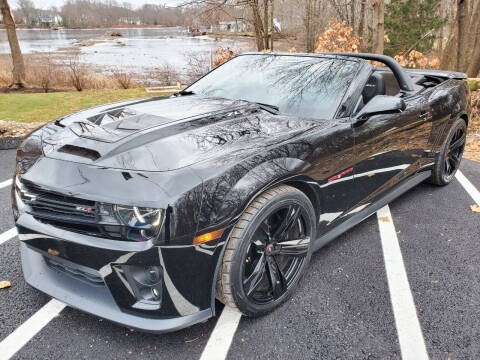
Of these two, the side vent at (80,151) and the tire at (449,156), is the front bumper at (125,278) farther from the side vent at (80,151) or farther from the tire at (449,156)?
the tire at (449,156)

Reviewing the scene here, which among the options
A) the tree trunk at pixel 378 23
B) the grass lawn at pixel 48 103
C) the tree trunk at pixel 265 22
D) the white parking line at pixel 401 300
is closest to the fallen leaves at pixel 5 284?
the white parking line at pixel 401 300

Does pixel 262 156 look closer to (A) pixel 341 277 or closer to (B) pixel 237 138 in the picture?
(B) pixel 237 138

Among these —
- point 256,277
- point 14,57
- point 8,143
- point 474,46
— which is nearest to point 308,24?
point 474,46

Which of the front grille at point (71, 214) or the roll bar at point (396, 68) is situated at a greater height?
the roll bar at point (396, 68)

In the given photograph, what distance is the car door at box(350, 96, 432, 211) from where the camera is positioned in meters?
2.78

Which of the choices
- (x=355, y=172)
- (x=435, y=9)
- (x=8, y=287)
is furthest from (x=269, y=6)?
(x=8, y=287)

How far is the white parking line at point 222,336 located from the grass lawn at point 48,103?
6612 millimetres

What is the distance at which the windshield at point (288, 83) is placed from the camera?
2.80m

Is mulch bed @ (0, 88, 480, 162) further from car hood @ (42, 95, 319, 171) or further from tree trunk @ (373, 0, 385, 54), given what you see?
tree trunk @ (373, 0, 385, 54)

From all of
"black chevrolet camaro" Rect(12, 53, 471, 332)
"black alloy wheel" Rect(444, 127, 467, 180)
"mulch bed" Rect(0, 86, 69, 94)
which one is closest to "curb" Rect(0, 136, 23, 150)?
"black chevrolet camaro" Rect(12, 53, 471, 332)

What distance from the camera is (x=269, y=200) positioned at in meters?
2.07

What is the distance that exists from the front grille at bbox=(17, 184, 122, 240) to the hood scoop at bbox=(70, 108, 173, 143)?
17.9 inches

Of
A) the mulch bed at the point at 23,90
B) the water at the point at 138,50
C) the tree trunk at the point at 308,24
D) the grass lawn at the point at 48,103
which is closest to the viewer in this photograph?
the grass lawn at the point at 48,103

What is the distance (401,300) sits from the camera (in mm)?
2482
